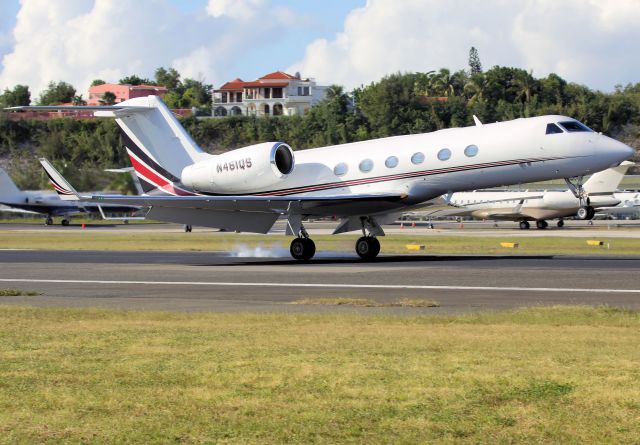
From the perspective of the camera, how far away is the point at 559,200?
67.8 meters

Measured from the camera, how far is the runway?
18.5 meters

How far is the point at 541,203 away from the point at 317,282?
48.6 metres

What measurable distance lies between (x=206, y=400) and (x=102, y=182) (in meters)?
65.5

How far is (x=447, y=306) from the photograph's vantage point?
17641mm

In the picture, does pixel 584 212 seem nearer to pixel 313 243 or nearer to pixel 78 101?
pixel 313 243

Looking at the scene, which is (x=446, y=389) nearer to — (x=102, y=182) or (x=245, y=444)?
(x=245, y=444)

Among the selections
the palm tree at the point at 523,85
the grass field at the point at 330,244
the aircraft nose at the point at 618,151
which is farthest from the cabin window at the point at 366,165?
the palm tree at the point at 523,85

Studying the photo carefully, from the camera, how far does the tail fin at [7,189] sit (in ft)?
278

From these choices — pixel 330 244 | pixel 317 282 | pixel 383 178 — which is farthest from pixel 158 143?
pixel 330 244

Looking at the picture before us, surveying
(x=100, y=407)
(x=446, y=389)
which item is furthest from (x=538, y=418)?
(x=100, y=407)

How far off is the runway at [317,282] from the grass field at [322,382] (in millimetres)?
3309

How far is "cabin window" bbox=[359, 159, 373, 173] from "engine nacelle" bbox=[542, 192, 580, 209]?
129ft

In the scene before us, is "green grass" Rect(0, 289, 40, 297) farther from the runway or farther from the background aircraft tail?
the background aircraft tail

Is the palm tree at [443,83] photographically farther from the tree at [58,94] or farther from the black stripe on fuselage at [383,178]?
the black stripe on fuselage at [383,178]
